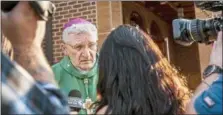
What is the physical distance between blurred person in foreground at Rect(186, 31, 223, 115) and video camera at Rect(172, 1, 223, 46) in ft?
0.60

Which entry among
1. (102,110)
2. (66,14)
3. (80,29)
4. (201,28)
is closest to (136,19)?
(66,14)

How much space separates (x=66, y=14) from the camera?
619 centimetres

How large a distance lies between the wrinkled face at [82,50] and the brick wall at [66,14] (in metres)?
2.78

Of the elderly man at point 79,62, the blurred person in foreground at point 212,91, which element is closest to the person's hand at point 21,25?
the blurred person in foreground at point 212,91

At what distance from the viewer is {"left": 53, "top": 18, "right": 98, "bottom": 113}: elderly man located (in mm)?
2891

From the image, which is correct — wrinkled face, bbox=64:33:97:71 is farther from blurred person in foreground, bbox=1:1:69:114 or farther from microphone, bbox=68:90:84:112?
blurred person in foreground, bbox=1:1:69:114

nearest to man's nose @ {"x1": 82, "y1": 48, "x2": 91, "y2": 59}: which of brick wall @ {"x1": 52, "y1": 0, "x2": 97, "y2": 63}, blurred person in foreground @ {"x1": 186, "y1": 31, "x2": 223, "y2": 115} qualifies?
blurred person in foreground @ {"x1": 186, "y1": 31, "x2": 223, "y2": 115}

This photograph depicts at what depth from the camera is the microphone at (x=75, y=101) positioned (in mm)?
2311

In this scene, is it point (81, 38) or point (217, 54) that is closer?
point (217, 54)

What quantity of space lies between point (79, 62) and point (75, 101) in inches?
24.4

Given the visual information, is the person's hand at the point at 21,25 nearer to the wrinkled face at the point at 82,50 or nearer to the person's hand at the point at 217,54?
the person's hand at the point at 217,54

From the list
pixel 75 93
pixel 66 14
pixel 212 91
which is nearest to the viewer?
pixel 212 91

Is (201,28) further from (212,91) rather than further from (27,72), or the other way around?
(27,72)

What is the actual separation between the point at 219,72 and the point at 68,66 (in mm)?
1866
